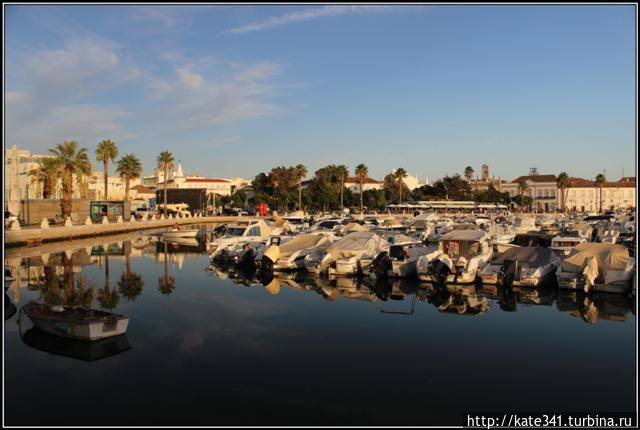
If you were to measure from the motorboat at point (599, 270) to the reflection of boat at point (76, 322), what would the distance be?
18214mm

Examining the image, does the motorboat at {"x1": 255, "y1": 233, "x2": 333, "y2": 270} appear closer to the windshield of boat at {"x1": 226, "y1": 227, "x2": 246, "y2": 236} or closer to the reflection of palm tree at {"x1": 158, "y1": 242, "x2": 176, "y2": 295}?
the reflection of palm tree at {"x1": 158, "y1": 242, "x2": 176, "y2": 295}

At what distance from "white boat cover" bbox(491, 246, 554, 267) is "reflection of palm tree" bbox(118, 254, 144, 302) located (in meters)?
16.9

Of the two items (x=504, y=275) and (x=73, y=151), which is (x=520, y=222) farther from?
(x=73, y=151)

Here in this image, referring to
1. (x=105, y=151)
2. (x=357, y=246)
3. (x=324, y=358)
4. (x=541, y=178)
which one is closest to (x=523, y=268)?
(x=357, y=246)

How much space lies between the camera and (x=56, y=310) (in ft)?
50.9

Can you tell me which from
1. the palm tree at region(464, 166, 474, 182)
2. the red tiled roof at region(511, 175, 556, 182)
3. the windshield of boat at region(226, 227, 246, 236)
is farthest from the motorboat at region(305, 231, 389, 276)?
the red tiled roof at region(511, 175, 556, 182)

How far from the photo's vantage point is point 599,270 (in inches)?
881

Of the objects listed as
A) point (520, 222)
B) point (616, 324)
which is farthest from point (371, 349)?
point (520, 222)

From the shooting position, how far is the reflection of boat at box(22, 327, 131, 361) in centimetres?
1385

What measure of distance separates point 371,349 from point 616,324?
8.92 meters

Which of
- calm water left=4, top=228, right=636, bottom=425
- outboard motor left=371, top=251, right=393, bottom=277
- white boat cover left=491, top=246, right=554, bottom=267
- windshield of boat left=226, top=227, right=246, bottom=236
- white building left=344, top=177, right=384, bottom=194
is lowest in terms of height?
calm water left=4, top=228, right=636, bottom=425

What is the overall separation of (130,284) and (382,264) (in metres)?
12.7

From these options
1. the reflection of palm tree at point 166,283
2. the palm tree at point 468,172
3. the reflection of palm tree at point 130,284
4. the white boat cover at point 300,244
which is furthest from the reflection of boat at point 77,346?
the palm tree at point 468,172

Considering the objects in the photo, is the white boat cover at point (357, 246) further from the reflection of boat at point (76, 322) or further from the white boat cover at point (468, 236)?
the reflection of boat at point (76, 322)
